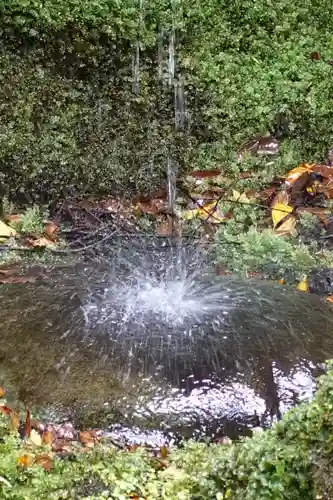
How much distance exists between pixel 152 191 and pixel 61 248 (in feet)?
3.88

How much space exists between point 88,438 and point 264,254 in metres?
2.60

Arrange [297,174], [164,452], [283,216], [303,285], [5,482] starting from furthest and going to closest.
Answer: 1. [297,174]
2. [283,216]
3. [303,285]
4. [164,452]
5. [5,482]

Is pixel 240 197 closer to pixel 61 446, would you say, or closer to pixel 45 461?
pixel 61 446

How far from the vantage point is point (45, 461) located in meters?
2.55

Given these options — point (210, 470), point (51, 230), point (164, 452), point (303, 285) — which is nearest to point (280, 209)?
point (303, 285)

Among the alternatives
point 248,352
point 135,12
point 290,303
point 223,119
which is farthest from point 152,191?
point 248,352

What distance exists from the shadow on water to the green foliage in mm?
711

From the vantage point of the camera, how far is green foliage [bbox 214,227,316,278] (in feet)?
16.1

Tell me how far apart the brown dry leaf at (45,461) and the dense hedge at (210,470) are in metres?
0.03

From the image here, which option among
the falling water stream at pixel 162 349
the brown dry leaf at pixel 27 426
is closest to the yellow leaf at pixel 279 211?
the falling water stream at pixel 162 349

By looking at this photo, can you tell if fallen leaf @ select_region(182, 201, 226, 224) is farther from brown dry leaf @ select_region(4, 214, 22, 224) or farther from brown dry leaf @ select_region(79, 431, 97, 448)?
brown dry leaf @ select_region(79, 431, 97, 448)

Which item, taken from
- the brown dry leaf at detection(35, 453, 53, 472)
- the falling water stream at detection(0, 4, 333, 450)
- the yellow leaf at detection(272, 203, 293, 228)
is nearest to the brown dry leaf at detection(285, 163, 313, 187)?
the yellow leaf at detection(272, 203, 293, 228)

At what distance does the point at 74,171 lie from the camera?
562 centimetres

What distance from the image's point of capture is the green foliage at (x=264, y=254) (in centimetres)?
491
